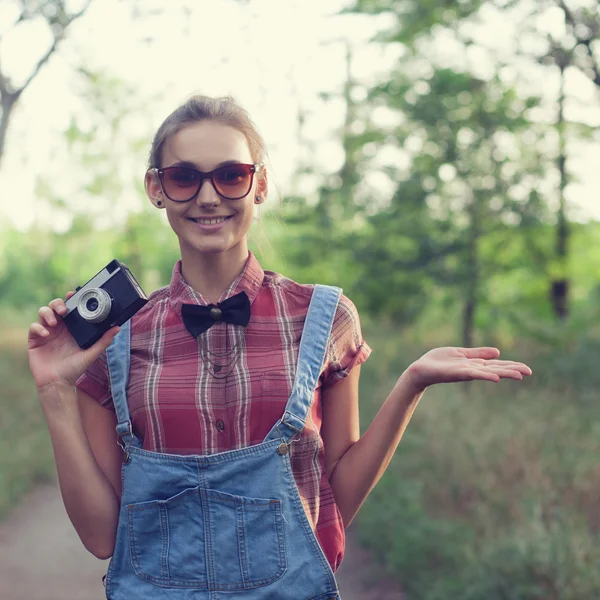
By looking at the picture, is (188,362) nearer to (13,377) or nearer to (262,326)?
(262,326)

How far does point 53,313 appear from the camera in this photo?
6.98 feet

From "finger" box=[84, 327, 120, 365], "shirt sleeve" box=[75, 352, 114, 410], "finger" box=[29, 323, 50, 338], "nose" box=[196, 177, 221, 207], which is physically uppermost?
"nose" box=[196, 177, 221, 207]

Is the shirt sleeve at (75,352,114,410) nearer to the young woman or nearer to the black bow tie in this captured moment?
the young woman

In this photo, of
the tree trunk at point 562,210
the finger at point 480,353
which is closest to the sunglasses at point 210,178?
the finger at point 480,353

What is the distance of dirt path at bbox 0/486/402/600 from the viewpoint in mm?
5504

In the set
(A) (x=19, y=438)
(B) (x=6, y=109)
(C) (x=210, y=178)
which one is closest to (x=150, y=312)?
(C) (x=210, y=178)

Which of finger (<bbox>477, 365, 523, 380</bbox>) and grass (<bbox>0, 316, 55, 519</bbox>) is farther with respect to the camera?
grass (<bbox>0, 316, 55, 519</bbox>)

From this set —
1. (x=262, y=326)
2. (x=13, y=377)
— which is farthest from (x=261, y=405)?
(x=13, y=377)

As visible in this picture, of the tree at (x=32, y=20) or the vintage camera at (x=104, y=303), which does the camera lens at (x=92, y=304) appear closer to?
the vintage camera at (x=104, y=303)

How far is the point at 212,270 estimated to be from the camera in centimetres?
224

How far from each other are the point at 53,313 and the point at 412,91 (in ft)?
27.6

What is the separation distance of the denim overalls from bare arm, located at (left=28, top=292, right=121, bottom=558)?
0.38 ft

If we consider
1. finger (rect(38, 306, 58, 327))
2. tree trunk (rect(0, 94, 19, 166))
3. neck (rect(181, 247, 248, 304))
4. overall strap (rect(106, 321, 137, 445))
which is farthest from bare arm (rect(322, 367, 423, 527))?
tree trunk (rect(0, 94, 19, 166))

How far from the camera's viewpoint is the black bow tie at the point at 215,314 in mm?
2123
